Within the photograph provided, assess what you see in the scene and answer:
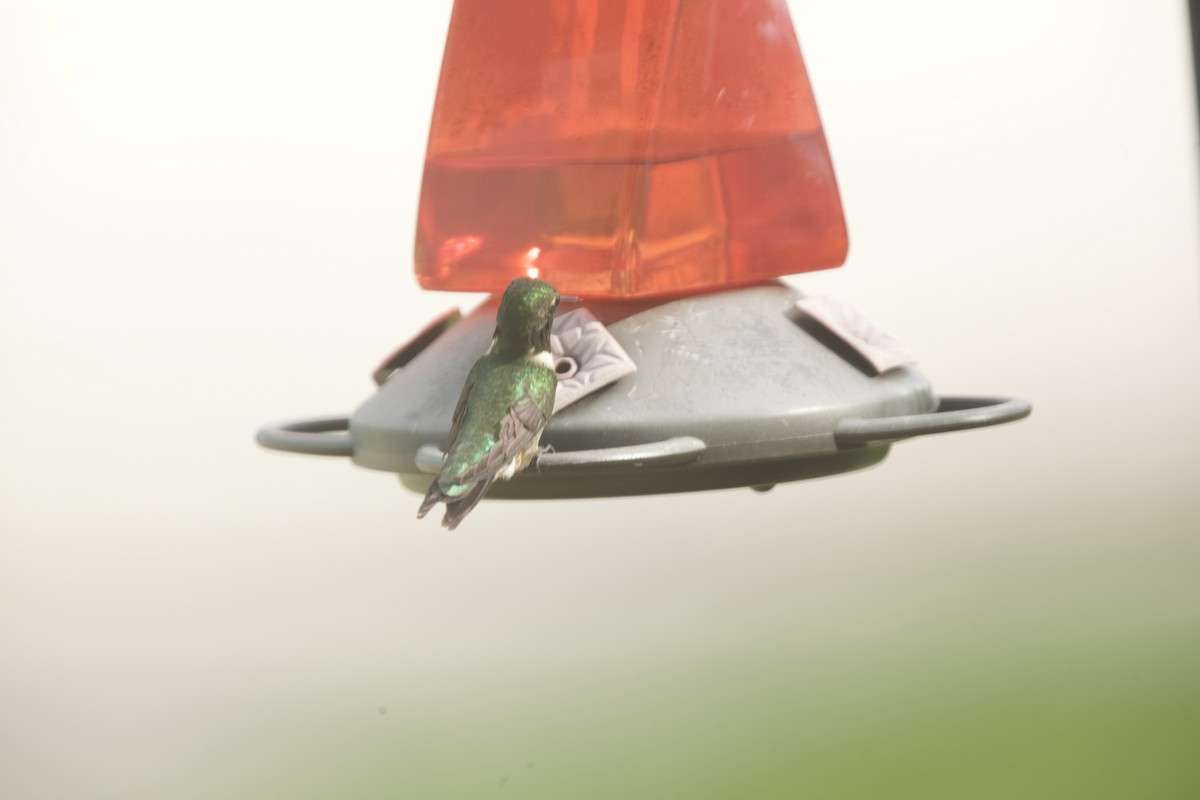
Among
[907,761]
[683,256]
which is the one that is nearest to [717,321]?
[683,256]

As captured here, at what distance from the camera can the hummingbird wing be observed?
163cm

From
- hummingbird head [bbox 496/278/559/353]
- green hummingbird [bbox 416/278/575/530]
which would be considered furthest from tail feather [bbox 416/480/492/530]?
hummingbird head [bbox 496/278/559/353]

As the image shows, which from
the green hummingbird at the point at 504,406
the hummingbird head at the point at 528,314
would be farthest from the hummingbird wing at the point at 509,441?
the hummingbird head at the point at 528,314

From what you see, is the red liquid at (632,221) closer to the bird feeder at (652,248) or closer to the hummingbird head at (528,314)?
the bird feeder at (652,248)

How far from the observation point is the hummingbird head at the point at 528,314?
1.79 m

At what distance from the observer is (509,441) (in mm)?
1639

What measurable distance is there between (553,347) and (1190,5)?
988 mm

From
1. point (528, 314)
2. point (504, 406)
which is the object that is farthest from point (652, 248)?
point (504, 406)

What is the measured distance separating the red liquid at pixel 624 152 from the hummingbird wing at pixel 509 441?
29cm

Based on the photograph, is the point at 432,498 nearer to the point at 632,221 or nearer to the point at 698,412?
the point at 698,412

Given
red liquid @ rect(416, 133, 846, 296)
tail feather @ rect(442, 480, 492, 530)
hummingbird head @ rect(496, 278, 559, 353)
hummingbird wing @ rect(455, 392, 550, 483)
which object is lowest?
tail feather @ rect(442, 480, 492, 530)

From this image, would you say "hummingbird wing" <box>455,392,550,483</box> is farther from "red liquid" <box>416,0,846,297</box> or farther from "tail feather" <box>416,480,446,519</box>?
"red liquid" <box>416,0,846,297</box>

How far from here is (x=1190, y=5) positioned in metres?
1.57

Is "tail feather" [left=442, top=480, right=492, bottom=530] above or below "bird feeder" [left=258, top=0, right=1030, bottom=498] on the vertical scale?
below
